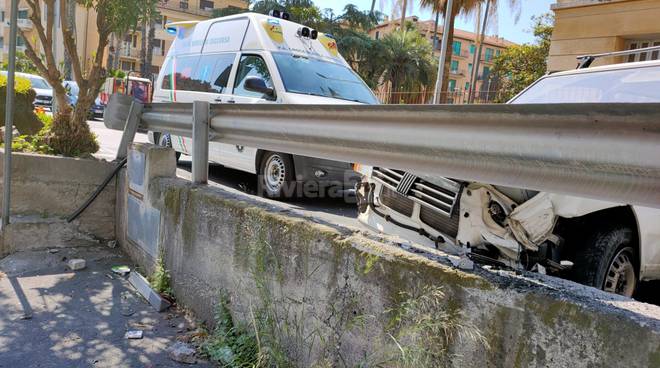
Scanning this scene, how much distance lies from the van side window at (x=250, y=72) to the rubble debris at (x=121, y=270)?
3.17 metres

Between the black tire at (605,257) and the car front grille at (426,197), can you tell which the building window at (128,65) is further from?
the black tire at (605,257)

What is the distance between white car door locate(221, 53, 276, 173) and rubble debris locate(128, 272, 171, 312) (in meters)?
2.96

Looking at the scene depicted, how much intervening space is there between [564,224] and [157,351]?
279 cm

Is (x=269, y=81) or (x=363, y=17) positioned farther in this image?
(x=363, y=17)

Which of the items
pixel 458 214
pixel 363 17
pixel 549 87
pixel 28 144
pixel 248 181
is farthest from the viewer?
pixel 363 17

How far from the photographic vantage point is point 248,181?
8.56m

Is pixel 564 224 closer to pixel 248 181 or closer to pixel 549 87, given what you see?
pixel 549 87

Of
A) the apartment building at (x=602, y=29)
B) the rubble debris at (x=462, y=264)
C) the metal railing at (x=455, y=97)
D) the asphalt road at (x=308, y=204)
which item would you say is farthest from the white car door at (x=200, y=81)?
the apartment building at (x=602, y=29)

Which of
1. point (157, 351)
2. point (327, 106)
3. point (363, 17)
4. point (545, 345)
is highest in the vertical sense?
point (363, 17)

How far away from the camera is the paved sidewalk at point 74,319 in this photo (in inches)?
118

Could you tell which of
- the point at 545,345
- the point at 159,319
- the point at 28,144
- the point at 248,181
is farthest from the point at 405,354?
the point at 248,181

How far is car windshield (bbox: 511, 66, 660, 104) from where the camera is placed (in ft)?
12.9

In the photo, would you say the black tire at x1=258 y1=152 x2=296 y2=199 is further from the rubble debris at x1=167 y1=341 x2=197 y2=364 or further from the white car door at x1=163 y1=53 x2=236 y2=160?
the rubble debris at x1=167 y1=341 x2=197 y2=364

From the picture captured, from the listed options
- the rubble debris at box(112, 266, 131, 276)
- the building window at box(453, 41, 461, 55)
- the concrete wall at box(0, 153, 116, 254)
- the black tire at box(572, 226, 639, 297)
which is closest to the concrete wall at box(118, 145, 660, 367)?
the rubble debris at box(112, 266, 131, 276)
